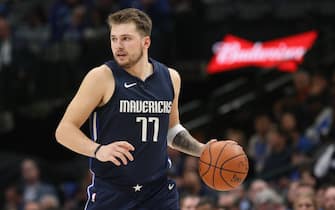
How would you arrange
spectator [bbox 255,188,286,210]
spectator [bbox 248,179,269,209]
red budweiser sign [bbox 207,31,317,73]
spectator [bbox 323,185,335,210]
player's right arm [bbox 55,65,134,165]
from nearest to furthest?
1. player's right arm [bbox 55,65,134,165]
2. spectator [bbox 323,185,335,210]
3. spectator [bbox 255,188,286,210]
4. spectator [bbox 248,179,269,209]
5. red budweiser sign [bbox 207,31,317,73]

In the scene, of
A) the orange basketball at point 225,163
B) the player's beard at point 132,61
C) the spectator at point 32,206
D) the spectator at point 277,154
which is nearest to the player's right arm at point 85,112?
the player's beard at point 132,61

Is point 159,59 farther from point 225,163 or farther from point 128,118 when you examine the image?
point 128,118

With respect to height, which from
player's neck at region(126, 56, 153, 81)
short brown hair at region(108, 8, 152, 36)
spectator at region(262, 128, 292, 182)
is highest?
short brown hair at region(108, 8, 152, 36)

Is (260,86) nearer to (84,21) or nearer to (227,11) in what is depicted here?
(227,11)

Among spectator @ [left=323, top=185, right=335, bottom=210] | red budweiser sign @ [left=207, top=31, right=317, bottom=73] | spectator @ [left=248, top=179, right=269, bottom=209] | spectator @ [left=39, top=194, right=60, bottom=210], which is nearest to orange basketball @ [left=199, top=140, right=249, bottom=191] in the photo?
spectator @ [left=323, top=185, right=335, bottom=210]

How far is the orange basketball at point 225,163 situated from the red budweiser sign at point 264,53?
8.07 meters

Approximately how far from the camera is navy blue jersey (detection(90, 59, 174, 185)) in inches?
251

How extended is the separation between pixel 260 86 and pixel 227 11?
1478 millimetres

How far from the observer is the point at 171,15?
15.6 meters

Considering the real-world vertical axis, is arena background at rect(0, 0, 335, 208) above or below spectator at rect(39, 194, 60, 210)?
above

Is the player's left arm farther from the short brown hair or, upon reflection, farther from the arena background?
the arena background

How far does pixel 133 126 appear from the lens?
253 inches

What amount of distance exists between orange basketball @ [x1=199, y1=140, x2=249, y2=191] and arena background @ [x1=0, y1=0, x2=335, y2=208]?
24.3 feet

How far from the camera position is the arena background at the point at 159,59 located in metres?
15.0
